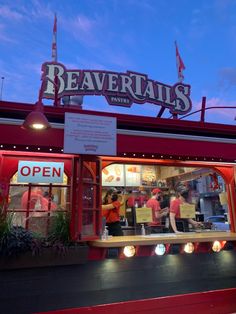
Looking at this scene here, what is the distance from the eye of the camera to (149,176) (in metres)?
6.51

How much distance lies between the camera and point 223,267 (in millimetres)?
5598

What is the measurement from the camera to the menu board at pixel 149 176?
6320 millimetres

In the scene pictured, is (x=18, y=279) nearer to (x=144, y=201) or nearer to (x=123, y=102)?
(x=144, y=201)

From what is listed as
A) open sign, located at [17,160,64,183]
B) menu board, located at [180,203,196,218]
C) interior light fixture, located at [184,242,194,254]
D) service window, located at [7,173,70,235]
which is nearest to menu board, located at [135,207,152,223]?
menu board, located at [180,203,196,218]

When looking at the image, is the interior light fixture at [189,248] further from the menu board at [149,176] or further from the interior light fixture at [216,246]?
the menu board at [149,176]

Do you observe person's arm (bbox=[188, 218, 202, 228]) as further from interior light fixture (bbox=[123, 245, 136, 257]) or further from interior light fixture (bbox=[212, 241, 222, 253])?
interior light fixture (bbox=[123, 245, 136, 257])

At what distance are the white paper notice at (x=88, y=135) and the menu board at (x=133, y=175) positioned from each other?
1720 millimetres

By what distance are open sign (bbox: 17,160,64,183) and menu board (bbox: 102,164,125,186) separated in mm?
1244

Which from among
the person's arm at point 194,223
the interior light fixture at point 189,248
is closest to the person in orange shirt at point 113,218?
the interior light fixture at point 189,248

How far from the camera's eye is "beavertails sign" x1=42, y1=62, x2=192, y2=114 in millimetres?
6375

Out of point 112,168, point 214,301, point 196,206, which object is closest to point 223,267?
point 214,301

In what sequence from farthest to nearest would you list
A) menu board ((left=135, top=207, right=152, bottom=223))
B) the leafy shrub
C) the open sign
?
menu board ((left=135, top=207, right=152, bottom=223)) < the open sign < the leafy shrub

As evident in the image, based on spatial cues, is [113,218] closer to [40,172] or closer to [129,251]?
[129,251]

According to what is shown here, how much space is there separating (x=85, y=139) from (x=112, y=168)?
1970 millimetres
